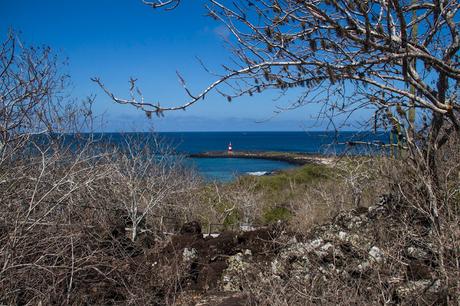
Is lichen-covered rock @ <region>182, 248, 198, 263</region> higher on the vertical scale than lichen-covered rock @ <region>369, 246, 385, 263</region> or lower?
lower

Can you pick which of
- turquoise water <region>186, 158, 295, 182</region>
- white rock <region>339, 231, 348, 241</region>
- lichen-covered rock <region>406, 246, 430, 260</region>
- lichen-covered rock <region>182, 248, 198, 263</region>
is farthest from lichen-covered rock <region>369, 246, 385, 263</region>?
turquoise water <region>186, 158, 295, 182</region>

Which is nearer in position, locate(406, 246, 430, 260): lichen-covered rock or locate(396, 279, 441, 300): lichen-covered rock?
locate(396, 279, 441, 300): lichen-covered rock

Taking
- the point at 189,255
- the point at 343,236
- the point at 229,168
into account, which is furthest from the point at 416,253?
the point at 229,168

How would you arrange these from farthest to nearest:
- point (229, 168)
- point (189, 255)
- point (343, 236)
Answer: point (229, 168), point (189, 255), point (343, 236)

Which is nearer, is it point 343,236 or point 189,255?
point 343,236

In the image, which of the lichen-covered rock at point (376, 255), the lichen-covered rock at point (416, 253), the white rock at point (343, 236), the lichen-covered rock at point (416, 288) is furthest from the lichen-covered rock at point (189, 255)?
the lichen-covered rock at point (416, 288)

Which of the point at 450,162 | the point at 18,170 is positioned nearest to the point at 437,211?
the point at 450,162

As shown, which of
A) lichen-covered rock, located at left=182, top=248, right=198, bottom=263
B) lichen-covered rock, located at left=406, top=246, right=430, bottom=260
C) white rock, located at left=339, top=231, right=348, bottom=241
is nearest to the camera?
lichen-covered rock, located at left=406, top=246, right=430, bottom=260

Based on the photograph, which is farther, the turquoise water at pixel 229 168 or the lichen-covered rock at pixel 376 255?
the turquoise water at pixel 229 168

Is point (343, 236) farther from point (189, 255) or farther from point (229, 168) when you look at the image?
point (229, 168)

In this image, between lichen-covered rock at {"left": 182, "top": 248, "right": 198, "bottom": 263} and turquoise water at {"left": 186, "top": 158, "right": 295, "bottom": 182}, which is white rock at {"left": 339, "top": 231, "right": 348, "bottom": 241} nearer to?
lichen-covered rock at {"left": 182, "top": 248, "right": 198, "bottom": 263}

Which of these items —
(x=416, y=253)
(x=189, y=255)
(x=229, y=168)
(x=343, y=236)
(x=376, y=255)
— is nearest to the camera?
(x=376, y=255)

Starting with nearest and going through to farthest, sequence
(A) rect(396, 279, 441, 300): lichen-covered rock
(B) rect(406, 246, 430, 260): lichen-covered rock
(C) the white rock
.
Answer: (A) rect(396, 279, 441, 300): lichen-covered rock < (B) rect(406, 246, 430, 260): lichen-covered rock < (C) the white rock

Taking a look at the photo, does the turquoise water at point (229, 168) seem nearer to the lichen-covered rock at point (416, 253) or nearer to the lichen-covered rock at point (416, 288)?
the lichen-covered rock at point (416, 253)
